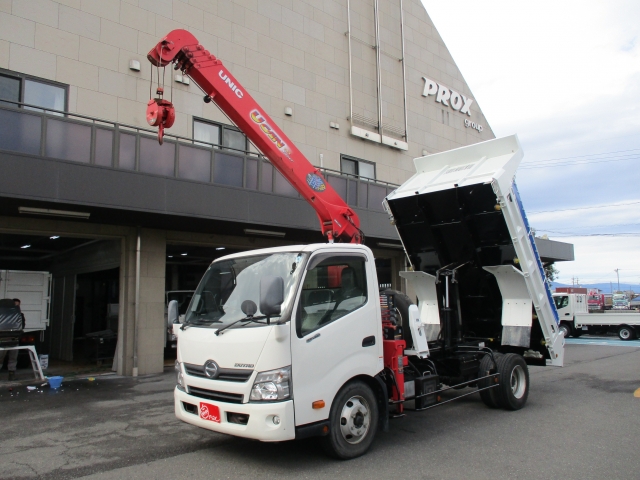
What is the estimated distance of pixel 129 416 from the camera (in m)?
7.95

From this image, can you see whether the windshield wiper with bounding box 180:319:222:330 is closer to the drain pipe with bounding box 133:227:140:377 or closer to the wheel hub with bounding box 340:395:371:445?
the wheel hub with bounding box 340:395:371:445

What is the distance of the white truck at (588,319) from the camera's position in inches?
943

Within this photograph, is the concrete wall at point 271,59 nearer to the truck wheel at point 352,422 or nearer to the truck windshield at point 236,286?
the truck windshield at point 236,286

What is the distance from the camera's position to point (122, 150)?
1088 centimetres

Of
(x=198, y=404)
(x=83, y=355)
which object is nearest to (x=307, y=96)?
(x=83, y=355)

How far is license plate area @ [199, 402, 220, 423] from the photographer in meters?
5.29

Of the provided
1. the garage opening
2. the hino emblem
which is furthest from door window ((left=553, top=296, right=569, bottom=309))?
the hino emblem

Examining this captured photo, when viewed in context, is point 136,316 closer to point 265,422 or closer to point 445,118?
point 265,422

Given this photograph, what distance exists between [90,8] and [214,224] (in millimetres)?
5954

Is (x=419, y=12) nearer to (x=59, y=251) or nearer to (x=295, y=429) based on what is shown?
(x=59, y=251)

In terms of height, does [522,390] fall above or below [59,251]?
below

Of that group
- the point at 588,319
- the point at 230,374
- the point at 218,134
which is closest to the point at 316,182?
the point at 230,374

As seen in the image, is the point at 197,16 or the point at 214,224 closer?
the point at 214,224

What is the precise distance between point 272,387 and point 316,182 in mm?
5394
